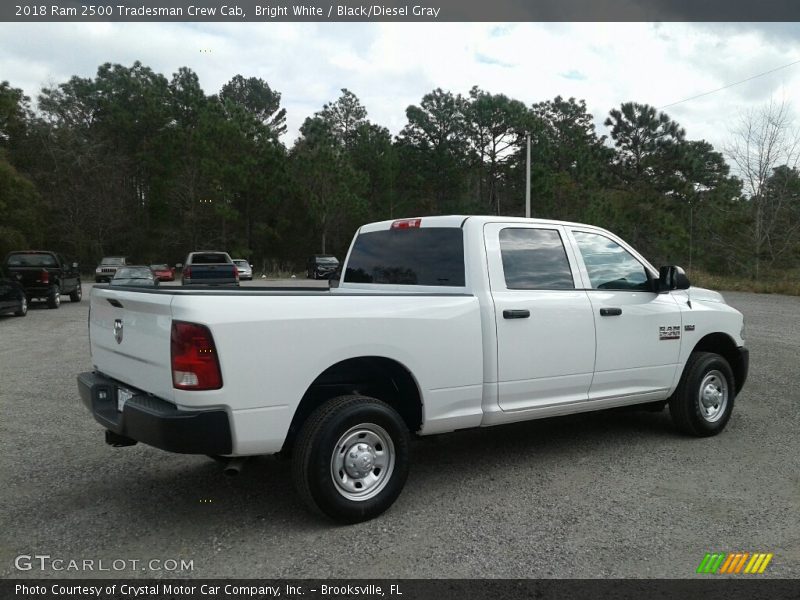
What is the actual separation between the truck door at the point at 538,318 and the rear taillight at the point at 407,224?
615mm

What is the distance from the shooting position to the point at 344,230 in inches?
2363

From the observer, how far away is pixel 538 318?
193 inches

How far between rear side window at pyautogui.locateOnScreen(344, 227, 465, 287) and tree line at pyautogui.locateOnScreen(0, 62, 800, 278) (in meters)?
42.8

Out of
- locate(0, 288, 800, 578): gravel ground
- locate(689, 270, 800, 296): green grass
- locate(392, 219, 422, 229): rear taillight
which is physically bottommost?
locate(0, 288, 800, 578): gravel ground

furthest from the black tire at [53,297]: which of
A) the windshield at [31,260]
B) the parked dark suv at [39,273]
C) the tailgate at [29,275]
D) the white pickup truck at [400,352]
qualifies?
the white pickup truck at [400,352]

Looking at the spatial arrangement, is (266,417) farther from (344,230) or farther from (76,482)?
(344,230)

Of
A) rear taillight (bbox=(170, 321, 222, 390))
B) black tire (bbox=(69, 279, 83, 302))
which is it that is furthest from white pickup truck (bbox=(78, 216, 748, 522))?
black tire (bbox=(69, 279, 83, 302))

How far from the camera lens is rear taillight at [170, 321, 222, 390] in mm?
3564

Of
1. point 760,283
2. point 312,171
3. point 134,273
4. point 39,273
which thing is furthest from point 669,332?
point 312,171

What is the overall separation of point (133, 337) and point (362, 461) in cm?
A: 158

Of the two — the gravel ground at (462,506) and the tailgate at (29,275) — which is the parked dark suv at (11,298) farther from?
the gravel ground at (462,506)

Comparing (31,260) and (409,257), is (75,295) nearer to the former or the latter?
(31,260)
